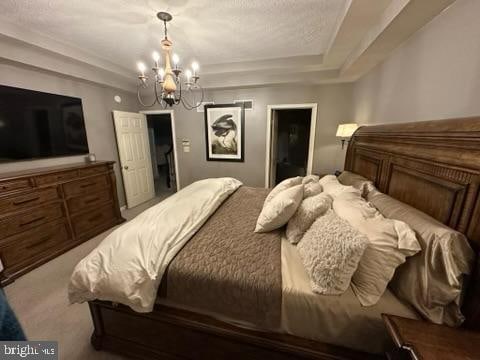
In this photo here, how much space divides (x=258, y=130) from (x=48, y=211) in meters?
3.32

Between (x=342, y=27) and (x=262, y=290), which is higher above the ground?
(x=342, y=27)

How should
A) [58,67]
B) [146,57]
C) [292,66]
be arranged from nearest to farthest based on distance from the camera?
[58,67] < [146,57] < [292,66]

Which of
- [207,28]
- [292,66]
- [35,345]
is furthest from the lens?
[292,66]

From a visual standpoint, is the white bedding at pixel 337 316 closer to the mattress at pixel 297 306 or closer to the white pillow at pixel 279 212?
the mattress at pixel 297 306

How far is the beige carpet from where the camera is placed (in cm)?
140

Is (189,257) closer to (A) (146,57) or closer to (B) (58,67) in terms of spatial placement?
(A) (146,57)

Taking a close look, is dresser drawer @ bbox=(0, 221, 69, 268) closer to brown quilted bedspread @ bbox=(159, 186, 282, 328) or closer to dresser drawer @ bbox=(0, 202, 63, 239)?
dresser drawer @ bbox=(0, 202, 63, 239)

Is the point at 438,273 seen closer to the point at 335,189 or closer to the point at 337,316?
the point at 337,316

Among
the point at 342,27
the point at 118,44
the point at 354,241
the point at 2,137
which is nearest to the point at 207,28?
the point at 118,44

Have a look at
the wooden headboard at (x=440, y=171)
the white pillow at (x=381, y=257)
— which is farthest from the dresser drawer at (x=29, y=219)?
the wooden headboard at (x=440, y=171)

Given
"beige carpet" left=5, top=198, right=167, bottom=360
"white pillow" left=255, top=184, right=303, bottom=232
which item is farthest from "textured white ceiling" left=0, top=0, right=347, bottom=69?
"beige carpet" left=5, top=198, right=167, bottom=360

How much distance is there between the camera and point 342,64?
2.80 m

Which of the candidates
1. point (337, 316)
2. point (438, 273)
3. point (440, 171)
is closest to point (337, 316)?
point (337, 316)

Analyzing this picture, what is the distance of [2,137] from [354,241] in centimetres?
354
